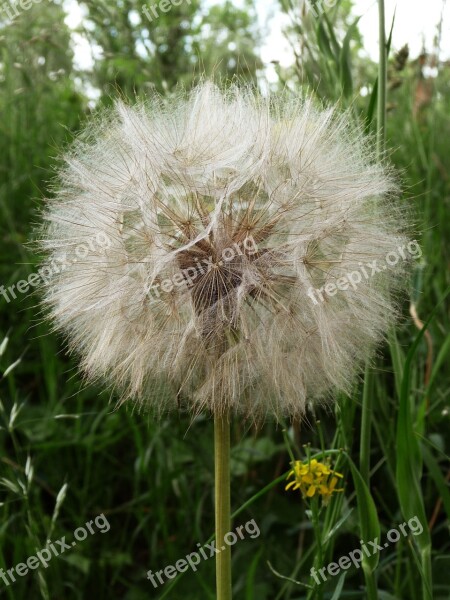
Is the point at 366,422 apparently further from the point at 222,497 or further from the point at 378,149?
the point at 378,149

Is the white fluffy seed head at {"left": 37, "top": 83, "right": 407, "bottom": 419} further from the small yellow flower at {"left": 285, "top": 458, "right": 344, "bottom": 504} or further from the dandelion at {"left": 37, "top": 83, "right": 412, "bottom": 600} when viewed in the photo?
the small yellow flower at {"left": 285, "top": 458, "right": 344, "bottom": 504}

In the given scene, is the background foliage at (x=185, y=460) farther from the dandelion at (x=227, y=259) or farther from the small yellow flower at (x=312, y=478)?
the dandelion at (x=227, y=259)

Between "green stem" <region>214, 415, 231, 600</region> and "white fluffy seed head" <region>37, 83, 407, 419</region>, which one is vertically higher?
"white fluffy seed head" <region>37, 83, 407, 419</region>

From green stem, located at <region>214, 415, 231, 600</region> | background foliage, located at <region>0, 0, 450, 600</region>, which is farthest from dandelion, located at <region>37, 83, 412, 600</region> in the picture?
background foliage, located at <region>0, 0, 450, 600</region>

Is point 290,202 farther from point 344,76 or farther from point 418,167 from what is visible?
point 418,167

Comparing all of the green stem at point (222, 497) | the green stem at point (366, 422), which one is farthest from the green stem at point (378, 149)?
the green stem at point (222, 497)

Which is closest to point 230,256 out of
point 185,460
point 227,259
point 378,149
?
point 227,259

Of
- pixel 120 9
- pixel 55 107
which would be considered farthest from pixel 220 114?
pixel 55 107

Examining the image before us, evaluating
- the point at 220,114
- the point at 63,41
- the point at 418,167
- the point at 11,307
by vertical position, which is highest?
the point at 63,41
